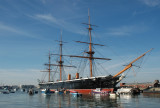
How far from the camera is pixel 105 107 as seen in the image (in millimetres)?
29969

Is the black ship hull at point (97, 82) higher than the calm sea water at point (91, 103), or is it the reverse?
the black ship hull at point (97, 82)

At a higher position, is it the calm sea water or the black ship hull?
the black ship hull

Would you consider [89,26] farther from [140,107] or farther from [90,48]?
[140,107]

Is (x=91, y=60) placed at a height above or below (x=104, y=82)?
above

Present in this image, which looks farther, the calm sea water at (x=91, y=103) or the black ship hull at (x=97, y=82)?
the black ship hull at (x=97, y=82)

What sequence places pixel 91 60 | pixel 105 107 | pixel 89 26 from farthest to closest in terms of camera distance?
pixel 89 26 → pixel 91 60 → pixel 105 107

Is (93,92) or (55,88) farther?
(55,88)

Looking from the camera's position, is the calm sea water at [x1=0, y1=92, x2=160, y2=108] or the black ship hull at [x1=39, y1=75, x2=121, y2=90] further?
the black ship hull at [x1=39, y1=75, x2=121, y2=90]

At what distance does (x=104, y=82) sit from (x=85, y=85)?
7.19m

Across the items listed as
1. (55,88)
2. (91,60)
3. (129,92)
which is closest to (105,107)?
(129,92)

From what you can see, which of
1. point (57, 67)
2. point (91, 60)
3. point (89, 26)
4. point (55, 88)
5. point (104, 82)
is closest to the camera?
point (104, 82)

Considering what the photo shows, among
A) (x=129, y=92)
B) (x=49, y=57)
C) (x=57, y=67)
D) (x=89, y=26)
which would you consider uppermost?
(x=89, y=26)

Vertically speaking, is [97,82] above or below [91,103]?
above

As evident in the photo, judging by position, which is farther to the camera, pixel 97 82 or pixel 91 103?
A: pixel 97 82
